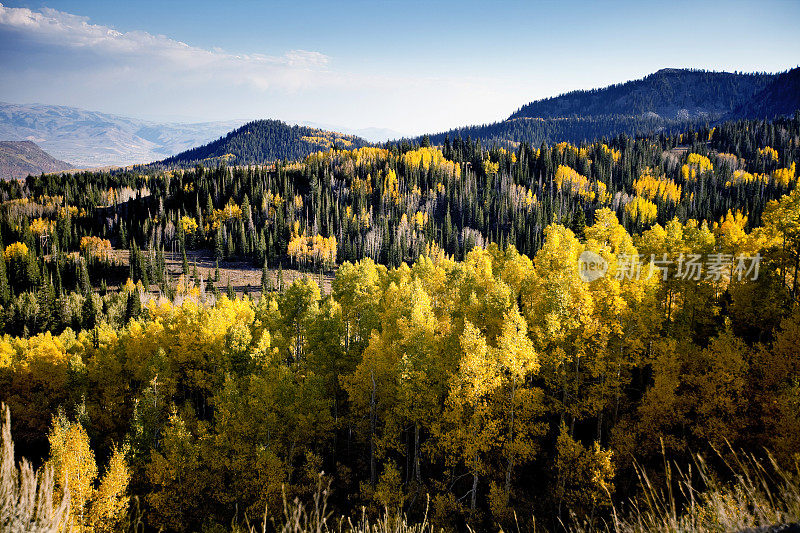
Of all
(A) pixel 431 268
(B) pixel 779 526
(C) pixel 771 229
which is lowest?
(A) pixel 431 268

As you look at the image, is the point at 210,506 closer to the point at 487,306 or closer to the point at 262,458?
the point at 262,458

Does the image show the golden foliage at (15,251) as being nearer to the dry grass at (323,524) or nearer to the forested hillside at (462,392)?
the forested hillside at (462,392)

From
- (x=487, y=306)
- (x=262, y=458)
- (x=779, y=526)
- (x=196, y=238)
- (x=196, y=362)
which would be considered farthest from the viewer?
(x=196, y=238)

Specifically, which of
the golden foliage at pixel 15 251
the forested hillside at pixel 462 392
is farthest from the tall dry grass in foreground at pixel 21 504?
the golden foliage at pixel 15 251

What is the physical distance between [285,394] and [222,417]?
4.70 metres

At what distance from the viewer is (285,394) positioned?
2669cm

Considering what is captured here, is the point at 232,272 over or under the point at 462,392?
under

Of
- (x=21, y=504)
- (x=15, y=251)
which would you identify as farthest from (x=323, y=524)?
(x=15, y=251)

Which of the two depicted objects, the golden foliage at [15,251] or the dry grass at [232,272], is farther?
the golden foliage at [15,251]

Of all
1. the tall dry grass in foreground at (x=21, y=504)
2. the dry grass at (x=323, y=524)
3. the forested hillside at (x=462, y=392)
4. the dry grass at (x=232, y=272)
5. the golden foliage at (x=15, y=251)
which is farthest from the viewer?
the golden foliage at (x=15, y=251)

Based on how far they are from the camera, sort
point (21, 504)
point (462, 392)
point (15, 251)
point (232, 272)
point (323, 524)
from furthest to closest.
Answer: point (15, 251), point (232, 272), point (462, 392), point (323, 524), point (21, 504)

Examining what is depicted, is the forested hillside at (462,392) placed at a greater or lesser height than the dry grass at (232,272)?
greater

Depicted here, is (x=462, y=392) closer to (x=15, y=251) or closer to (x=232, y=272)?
(x=232, y=272)


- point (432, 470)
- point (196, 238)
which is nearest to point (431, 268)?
point (432, 470)
